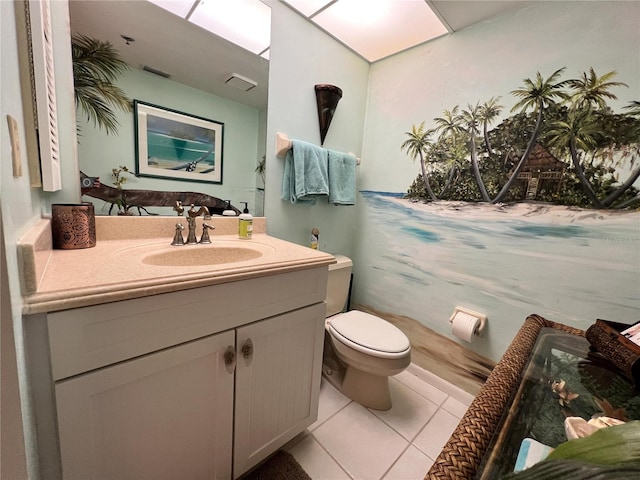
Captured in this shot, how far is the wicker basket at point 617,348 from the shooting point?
63 centimetres

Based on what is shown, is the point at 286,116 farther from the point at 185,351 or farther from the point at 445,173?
the point at 185,351

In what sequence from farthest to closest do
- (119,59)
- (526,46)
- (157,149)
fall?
(526,46) < (157,149) < (119,59)

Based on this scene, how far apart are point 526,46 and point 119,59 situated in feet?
5.78

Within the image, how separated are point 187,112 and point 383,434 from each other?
178 centimetres

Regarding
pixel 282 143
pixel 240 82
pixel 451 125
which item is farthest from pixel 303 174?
pixel 451 125

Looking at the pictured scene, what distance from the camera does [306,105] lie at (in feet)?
5.03

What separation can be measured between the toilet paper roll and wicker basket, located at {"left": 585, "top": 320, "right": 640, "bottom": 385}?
1.87ft

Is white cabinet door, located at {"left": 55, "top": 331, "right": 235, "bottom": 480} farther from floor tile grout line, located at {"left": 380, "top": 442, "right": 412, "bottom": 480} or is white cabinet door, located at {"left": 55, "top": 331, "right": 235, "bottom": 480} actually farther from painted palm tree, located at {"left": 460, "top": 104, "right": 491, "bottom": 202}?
painted palm tree, located at {"left": 460, "top": 104, "right": 491, "bottom": 202}

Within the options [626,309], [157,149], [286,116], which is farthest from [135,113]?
[626,309]

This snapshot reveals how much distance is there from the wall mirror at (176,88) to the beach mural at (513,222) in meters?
0.95

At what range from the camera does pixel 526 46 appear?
1.23m

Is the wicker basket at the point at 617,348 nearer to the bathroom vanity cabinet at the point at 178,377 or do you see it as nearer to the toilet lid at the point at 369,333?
the toilet lid at the point at 369,333

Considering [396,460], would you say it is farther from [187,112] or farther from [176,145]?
[187,112]

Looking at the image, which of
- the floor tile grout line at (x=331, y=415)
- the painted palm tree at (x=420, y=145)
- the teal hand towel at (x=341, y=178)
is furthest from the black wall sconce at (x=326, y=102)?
the floor tile grout line at (x=331, y=415)
